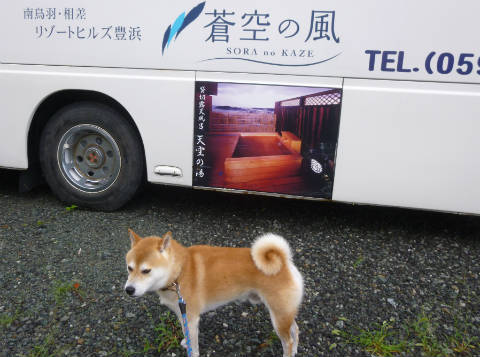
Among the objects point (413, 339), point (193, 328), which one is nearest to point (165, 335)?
point (193, 328)

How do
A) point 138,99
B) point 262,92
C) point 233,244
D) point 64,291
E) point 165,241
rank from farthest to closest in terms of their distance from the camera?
point 138,99 → point 233,244 → point 262,92 → point 64,291 → point 165,241

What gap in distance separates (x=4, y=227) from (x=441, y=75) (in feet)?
13.9

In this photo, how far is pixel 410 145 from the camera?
11.3 ft

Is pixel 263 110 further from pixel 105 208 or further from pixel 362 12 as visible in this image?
pixel 105 208

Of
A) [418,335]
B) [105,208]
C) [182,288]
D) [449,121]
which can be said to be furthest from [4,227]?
[449,121]

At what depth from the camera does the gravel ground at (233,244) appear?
8.11ft

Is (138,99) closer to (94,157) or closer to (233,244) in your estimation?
(94,157)

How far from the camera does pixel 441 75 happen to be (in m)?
3.28

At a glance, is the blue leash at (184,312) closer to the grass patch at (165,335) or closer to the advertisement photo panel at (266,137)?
the grass patch at (165,335)

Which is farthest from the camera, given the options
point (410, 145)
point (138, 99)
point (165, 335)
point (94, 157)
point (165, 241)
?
point (94, 157)

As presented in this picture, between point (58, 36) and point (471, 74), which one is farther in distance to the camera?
point (58, 36)

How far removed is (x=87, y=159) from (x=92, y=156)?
0.25 feet

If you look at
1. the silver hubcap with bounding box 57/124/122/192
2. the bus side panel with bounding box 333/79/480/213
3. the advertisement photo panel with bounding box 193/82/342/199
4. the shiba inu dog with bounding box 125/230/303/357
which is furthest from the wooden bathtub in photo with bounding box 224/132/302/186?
the shiba inu dog with bounding box 125/230/303/357

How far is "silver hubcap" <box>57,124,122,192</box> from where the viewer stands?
13.5 ft
